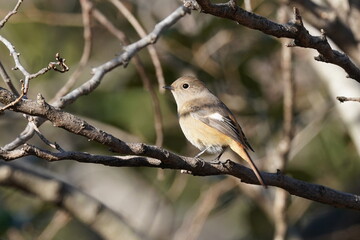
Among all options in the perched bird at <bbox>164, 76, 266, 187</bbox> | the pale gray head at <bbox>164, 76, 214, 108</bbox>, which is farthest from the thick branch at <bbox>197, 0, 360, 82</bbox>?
the pale gray head at <bbox>164, 76, 214, 108</bbox>

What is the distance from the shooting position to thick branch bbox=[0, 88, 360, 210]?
7.49 ft

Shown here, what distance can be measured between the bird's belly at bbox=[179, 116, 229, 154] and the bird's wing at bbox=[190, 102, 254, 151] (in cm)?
4

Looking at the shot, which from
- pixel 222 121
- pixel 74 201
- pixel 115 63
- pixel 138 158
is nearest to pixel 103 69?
pixel 115 63

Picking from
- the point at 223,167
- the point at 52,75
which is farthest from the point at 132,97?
the point at 223,167

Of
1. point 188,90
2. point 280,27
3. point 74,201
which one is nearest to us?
point 280,27

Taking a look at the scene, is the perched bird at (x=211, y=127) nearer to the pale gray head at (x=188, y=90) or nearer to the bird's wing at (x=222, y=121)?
the bird's wing at (x=222, y=121)

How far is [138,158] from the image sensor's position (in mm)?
2617

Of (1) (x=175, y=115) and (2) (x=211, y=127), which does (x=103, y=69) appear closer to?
(2) (x=211, y=127)

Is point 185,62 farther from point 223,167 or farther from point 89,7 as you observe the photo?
point 223,167

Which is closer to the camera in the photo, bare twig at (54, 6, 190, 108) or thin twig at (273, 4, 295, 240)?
bare twig at (54, 6, 190, 108)

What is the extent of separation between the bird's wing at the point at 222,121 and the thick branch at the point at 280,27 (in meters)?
1.34

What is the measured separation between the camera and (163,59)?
6.46 m

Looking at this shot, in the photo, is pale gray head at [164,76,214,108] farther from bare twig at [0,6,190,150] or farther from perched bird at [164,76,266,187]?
bare twig at [0,6,190,150]

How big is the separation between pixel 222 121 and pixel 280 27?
1663mm
